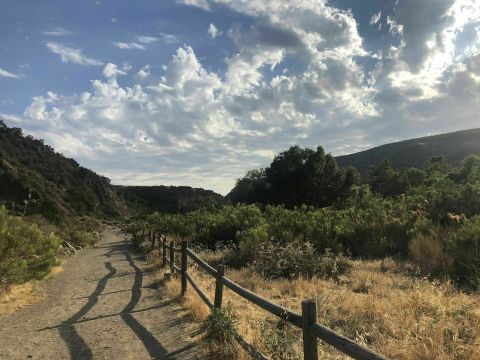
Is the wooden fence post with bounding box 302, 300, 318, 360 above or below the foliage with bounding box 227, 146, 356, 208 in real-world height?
below

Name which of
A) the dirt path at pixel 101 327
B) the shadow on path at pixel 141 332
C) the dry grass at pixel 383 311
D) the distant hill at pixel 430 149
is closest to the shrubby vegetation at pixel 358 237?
the dry grass at pixel 383 311

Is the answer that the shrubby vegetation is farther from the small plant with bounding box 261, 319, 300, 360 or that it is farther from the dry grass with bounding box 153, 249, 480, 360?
the small plant with bounding box 261, 319, 300, 360

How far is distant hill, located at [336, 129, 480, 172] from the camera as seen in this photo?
157m

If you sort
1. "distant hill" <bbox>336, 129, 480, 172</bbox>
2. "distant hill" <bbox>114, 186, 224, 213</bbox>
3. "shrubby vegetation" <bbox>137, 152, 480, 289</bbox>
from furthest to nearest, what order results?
"distant hill" <bbox>336, 129, 480, 172</bbox>
"distant hill" <bbox>114, 186, 224, 213</bbox>
"shrubby vegetation" <bbox>137, 152, 480, 289</bbox>

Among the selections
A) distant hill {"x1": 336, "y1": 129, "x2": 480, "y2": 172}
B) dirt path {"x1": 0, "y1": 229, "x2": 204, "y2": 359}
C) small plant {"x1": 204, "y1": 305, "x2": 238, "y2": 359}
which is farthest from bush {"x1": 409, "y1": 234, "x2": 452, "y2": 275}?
distant hill {"x1": 336, "y1": 129, "x2": 480, "y2": 172}

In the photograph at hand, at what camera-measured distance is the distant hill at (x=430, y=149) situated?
514ft

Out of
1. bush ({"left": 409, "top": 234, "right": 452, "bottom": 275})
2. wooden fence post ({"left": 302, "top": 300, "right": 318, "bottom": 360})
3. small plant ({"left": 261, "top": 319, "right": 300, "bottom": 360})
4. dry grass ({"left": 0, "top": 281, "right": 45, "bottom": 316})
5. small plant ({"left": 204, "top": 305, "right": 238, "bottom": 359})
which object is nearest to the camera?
wooden fence post ({"left": 302, "top": 300, "right": 318, "bottom": 360})

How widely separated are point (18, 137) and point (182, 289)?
320ft

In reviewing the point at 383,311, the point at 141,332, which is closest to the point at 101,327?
the point at 141,332

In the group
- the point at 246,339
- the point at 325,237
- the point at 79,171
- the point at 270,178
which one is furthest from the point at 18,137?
the point at 246,339

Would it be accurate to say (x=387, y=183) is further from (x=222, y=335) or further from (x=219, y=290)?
(x=222, y=335)

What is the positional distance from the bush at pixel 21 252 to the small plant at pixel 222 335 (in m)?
5.75

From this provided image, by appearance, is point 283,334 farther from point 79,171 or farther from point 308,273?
point 79,171

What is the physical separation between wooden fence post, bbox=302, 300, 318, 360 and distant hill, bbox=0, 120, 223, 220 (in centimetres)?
3205
